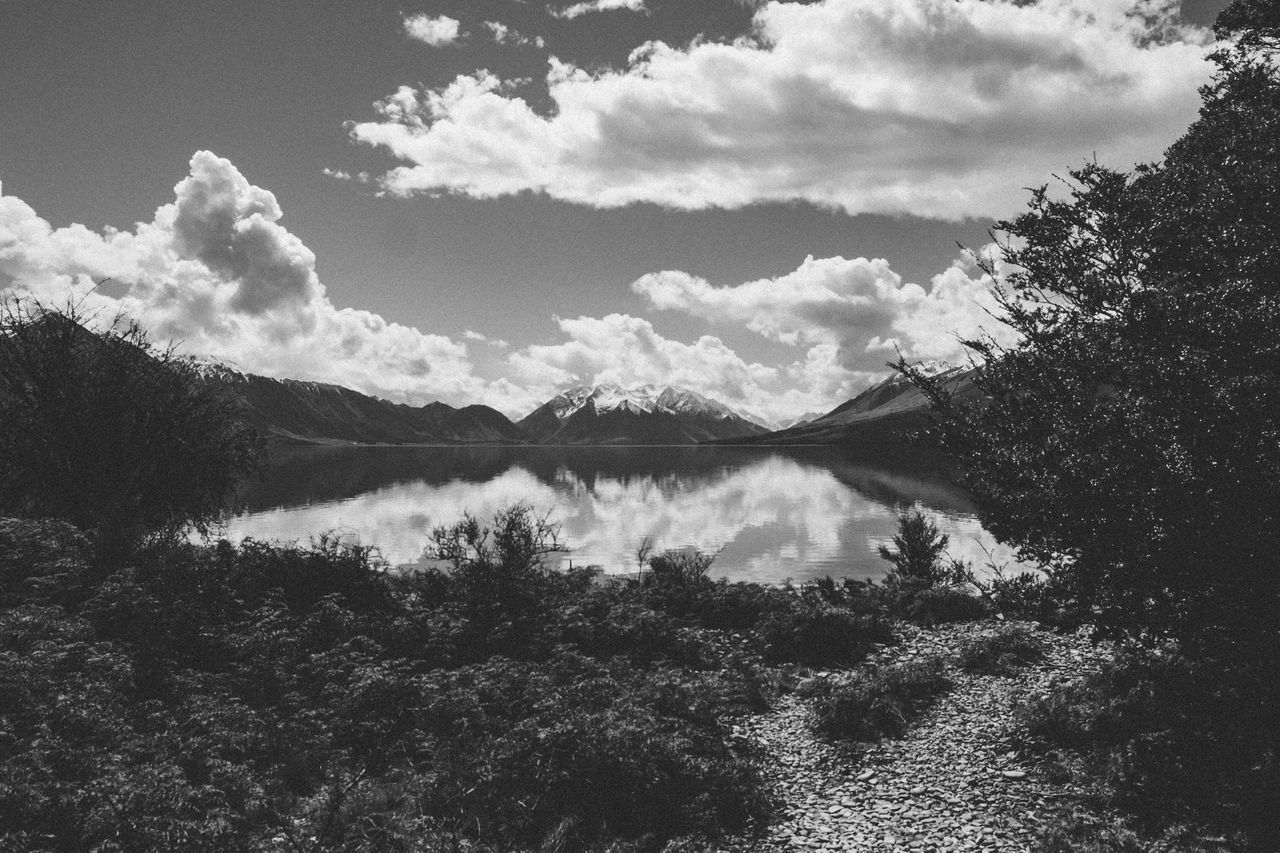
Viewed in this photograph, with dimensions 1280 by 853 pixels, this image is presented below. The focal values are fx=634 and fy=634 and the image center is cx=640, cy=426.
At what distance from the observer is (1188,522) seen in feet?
30.1

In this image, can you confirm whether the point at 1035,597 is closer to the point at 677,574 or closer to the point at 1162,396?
the point at 1162,396

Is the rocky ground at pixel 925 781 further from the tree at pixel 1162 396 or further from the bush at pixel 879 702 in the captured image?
the tree at pixel 1162 396

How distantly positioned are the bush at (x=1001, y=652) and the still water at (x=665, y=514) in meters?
16.8

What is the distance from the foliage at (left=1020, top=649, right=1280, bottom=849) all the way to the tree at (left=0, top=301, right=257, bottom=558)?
1209 inches

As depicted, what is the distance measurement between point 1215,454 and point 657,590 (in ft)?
75.7

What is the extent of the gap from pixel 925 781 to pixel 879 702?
3.12 meters

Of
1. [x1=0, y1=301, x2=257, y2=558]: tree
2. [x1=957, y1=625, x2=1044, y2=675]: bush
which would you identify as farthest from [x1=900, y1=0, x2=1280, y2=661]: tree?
[x1=0, y1=301, x2=257, y2=558]: tree

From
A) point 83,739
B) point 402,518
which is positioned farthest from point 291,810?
point 402,518

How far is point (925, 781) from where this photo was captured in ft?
42.5

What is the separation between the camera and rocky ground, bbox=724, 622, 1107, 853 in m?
11.2

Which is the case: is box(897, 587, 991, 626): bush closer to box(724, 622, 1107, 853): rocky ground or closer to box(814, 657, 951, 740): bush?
box(724, 622, 1107, 853): rocky ground

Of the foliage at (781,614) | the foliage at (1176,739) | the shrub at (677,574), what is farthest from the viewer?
the shrub at (677,574)

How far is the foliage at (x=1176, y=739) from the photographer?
10.2 meters

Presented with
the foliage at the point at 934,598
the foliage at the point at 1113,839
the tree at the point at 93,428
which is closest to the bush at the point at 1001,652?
the foliage at the point at 934,598
